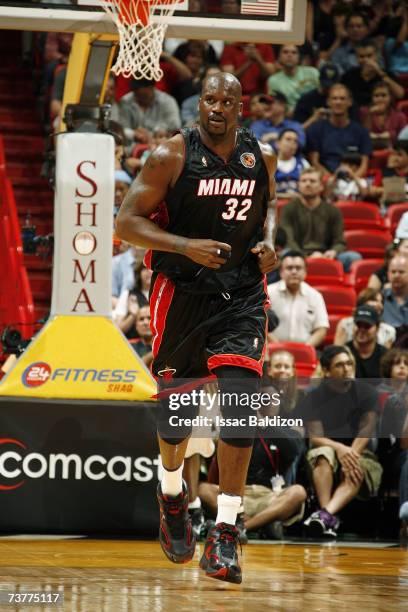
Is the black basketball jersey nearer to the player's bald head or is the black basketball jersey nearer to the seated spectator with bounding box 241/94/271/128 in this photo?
the player's bald head

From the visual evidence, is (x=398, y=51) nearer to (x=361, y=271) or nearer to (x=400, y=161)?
(x=400, y=161)

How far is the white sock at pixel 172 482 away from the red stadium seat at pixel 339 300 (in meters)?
6.46

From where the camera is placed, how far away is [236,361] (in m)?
5.40

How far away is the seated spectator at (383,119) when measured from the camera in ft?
50.2

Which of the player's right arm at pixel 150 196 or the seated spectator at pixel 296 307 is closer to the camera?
the player's right arm at pixel 150 196

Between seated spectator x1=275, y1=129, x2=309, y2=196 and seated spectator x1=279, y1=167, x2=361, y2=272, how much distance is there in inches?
29.3

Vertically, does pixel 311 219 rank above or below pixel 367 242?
above

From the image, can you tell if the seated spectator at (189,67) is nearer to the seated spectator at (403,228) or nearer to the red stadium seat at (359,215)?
the red stadium seat at (359,215)

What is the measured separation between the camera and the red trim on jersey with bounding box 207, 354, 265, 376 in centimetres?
540

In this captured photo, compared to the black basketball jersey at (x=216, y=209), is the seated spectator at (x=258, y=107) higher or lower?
higher

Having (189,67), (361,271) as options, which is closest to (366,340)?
(361,271)

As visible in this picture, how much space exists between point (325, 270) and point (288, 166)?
1.80 m

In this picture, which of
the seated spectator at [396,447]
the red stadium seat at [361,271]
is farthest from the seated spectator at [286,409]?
the red stadium seat at [361,271]

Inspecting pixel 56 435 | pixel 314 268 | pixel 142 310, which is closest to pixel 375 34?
pixel 314 268
